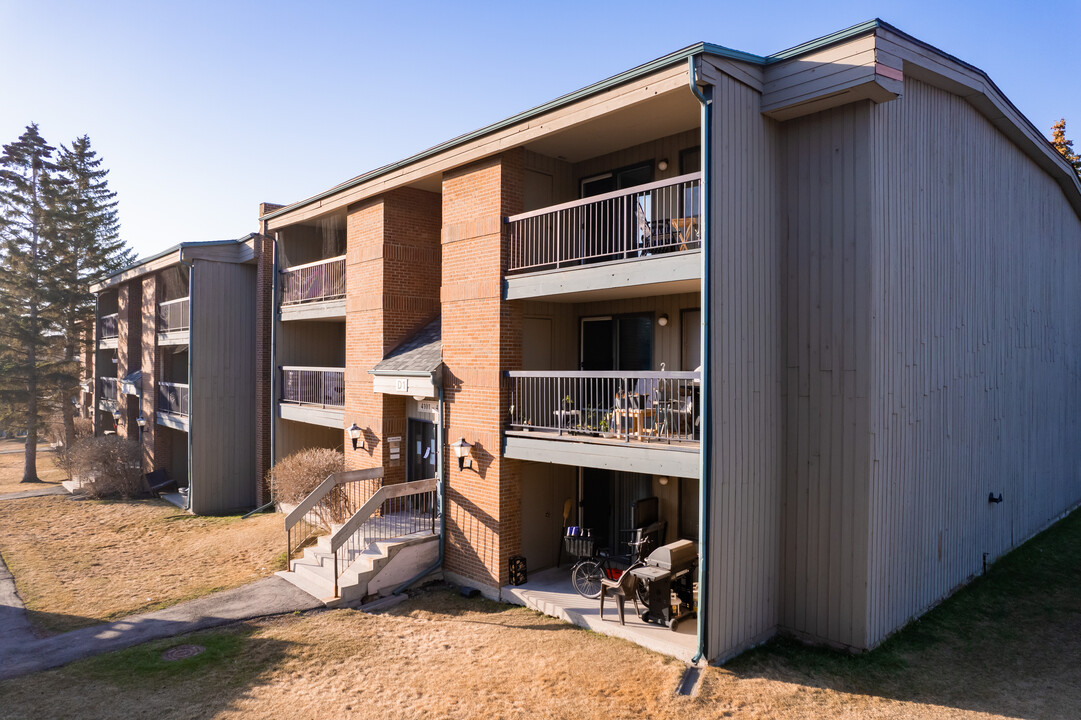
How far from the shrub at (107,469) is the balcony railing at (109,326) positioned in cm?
702

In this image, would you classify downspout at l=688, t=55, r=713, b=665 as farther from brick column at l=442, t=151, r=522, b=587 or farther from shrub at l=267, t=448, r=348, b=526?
shrub at l=267, t=448, r=348, b=526

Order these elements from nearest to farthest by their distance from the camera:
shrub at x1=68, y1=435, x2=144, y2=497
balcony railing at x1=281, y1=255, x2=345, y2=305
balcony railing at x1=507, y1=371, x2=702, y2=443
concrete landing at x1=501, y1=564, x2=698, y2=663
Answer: concrete landing at x1=501, y1=564, x2=698, y2=663
balcony railing at x1=507, y1=371, x2=702, y2=443
balcony railing at x1=281, y1=255, x2=345, y2=305
shrub at x1=68, y1=435, x2=144, y2=497

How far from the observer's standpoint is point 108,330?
1161 inches

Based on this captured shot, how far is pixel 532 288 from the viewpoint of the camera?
11.5 m

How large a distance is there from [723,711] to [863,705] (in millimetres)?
1689

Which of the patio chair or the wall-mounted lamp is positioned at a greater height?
the wall-mounted lamp

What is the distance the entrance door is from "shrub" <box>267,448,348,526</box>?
170 cm

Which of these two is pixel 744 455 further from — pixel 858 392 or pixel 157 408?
pixel 157 408

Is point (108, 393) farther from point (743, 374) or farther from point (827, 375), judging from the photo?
point (827, 375)

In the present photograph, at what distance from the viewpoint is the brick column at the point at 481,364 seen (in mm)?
11906

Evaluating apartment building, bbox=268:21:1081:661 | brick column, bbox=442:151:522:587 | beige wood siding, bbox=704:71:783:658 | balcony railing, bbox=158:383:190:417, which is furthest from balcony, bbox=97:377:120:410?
beige wood siding, bbox=704:71:783:658

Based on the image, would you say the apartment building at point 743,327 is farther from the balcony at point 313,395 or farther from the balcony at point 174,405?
the balcony at point 174,405

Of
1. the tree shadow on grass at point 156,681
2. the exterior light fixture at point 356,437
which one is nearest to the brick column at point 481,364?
the exterior light fixture at point 356,437

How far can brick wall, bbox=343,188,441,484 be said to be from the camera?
14852 millimetres
